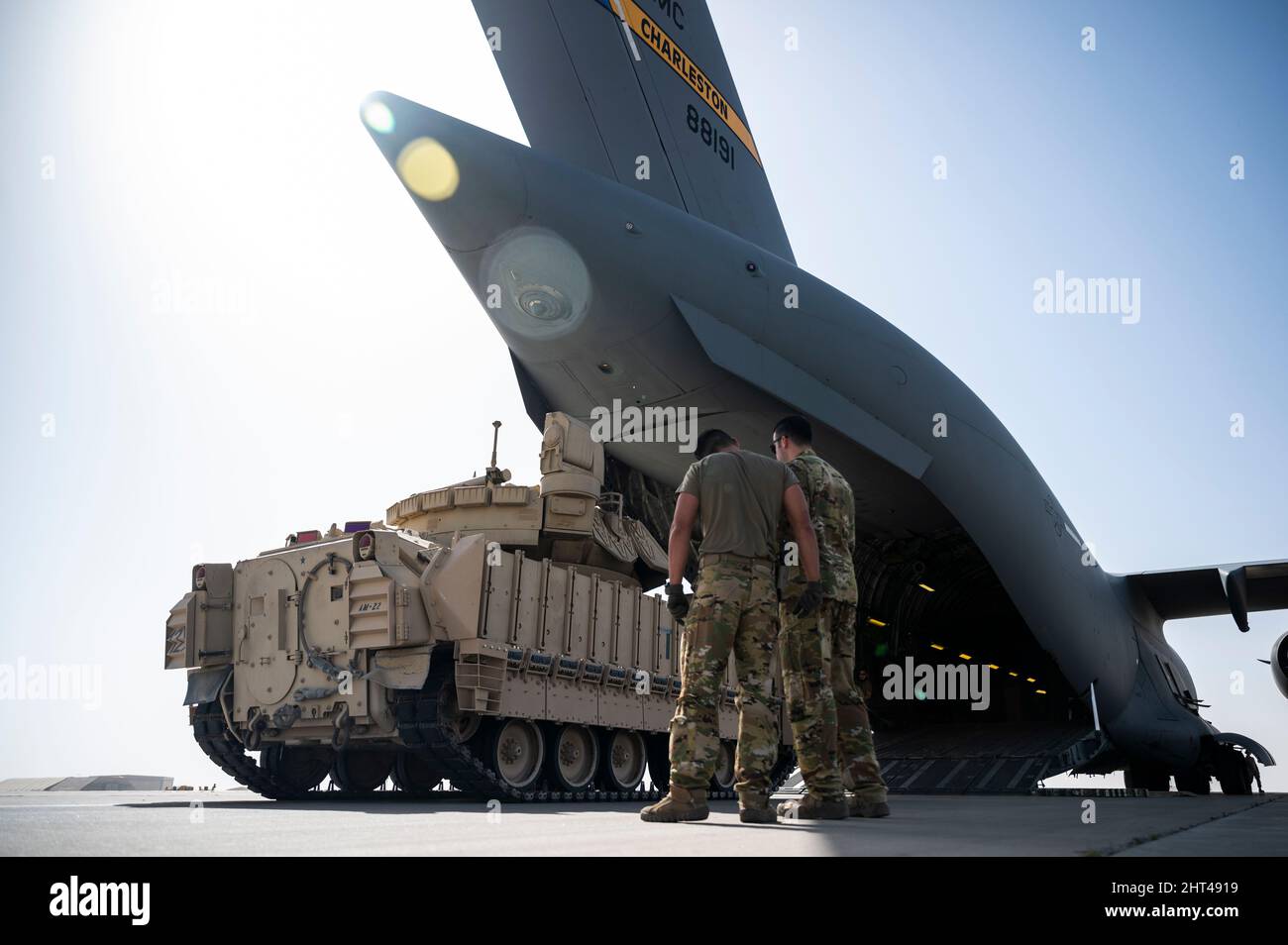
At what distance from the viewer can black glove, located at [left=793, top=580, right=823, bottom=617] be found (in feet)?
18.1

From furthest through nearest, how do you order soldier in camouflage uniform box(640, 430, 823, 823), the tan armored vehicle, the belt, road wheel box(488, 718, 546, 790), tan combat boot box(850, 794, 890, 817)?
road wheel box(488, 718, 546, 790)
the tan armored vehicle
tan combat boot box(850, 794, 890, 817)
the belt
soldier in camouflage uniform box(640, 430, 823, 823)

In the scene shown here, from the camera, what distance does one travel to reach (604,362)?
480 inches

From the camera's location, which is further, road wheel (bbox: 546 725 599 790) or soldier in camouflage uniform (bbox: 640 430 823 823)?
road wheel (bbox: 546 725 599 790)

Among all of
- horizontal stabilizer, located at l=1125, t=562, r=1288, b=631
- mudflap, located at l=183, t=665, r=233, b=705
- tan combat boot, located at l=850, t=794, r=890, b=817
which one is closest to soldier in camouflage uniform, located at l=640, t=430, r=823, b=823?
tan combat boot, located at l=850, t=794, r=890, b=817

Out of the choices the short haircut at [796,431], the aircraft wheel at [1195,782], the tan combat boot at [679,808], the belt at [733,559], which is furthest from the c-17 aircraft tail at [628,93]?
the aircraft wheel at [1195,782]

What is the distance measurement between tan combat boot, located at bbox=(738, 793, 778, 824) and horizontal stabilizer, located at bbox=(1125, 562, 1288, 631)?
43.8 feet

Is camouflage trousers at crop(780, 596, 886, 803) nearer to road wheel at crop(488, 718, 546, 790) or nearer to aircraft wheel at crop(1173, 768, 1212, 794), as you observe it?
road wheel at crop(488, 718, 546, 790)

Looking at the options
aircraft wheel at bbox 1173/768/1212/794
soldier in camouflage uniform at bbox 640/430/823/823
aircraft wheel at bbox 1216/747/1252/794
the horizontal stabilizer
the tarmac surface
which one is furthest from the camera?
aircraft wheel at bbox 1173/768/1212/794

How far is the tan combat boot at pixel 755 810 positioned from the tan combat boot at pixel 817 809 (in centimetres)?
23

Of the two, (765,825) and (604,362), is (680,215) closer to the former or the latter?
(604,362)

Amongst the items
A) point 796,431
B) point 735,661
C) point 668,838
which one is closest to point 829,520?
point 796,431

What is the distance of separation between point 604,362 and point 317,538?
3456 mm

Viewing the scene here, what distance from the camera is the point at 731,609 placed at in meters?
5.42

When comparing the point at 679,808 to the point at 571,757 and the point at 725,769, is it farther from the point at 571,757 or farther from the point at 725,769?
the point at 725,769
